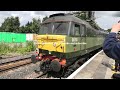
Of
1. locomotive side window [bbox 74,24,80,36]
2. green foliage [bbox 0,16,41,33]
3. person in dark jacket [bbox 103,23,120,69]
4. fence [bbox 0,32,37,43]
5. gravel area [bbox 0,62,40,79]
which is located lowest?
gravel area [bbox 0,62,40,79]

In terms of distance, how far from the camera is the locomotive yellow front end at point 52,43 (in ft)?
30.4

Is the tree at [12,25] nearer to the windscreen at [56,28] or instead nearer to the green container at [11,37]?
the green container at [11,37]

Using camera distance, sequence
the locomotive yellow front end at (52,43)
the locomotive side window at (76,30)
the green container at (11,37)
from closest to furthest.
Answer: the locomotive yellow front end at (52,43)
the locomotive side window at (76,30)
the green container at (11,37)

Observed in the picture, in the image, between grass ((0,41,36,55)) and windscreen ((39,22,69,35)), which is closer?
windscreen ((39,22,69,35))

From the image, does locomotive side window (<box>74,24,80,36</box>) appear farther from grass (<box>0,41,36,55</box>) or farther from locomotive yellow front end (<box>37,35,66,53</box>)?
grass (<box>0,41,36,55</box>)

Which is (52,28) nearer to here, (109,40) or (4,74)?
(4,74)

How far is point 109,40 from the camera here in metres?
2.40

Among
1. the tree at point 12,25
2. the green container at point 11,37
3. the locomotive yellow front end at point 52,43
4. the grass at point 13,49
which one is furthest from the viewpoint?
the tree at point 12,25

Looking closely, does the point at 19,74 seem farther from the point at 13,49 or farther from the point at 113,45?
the point at 13,49

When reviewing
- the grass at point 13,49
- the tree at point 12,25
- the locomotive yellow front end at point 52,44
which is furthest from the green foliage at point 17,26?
the locomotive yellow front end at point 52,44

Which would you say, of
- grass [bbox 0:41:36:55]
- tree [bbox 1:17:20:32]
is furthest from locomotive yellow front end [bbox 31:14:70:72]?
tree [bbox 1:17:20:32]

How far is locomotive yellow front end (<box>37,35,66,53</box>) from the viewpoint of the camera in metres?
9.26
